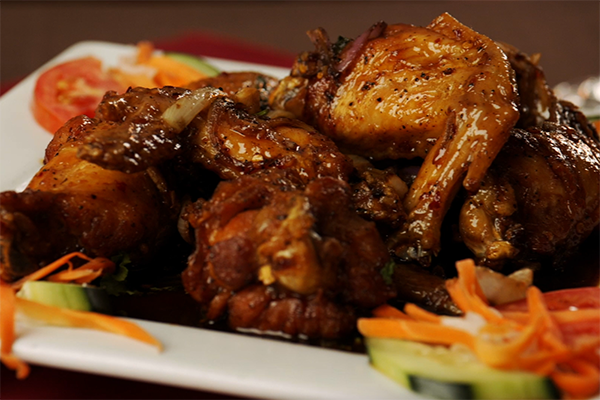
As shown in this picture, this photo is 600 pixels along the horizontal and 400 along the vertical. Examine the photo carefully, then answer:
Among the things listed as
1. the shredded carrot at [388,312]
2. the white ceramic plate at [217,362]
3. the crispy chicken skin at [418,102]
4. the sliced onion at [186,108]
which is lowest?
the white ceramic plate at [217,362]

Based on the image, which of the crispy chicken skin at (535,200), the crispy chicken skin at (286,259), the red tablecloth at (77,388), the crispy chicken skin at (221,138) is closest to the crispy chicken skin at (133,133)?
the crispy chicken skin at (221,138)

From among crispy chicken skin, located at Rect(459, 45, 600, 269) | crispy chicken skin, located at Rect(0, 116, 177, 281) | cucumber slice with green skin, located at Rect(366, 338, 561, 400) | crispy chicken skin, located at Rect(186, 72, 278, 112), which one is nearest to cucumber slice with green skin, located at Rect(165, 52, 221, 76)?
crispy chicken skin, located at Rect(186, 72, 278, 112)

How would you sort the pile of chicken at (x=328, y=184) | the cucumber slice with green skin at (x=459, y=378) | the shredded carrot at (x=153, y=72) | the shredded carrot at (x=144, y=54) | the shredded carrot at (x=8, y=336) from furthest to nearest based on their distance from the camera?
the shredded carrot at (x=144, y=54) → the shredded carrot at (x=153, y=72) → the pile of chicken at (x=328, y=184) → the shredded carrot at (x=8, y=336) → the cucumber slice with green skin at (x=459, y=378)

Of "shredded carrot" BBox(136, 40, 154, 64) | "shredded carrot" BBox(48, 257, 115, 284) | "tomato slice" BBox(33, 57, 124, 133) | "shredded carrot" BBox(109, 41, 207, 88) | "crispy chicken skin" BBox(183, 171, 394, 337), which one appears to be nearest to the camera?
"crispy chicken skin" BBox(183, 171, 394, 337)

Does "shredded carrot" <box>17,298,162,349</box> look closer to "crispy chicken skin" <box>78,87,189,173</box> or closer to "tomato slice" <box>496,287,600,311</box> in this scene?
"crispy chicken skin" <box>78,87,189,173</box>

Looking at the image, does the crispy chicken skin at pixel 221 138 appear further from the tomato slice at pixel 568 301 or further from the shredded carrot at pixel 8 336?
the tomato slice at pixel 568 301

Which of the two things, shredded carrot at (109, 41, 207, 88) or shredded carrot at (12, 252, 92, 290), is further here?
shredded carrot at (109, 41, 207, 88)

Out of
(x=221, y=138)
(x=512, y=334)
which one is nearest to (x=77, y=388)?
(x=221, y=138)
